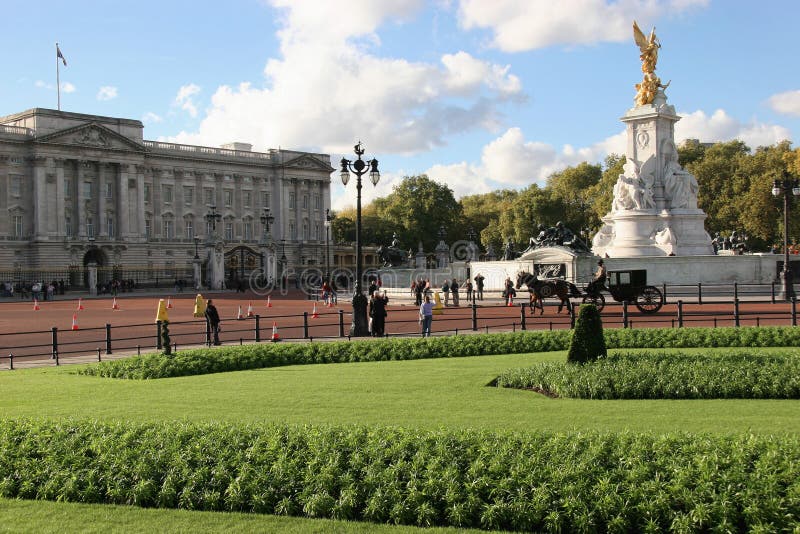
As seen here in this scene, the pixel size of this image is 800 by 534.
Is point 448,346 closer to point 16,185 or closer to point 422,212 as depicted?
point 16,185

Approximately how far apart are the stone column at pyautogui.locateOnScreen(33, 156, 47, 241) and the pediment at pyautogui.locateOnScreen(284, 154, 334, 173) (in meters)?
33.4

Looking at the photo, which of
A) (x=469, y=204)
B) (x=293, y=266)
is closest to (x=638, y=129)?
(x=293, y=266)

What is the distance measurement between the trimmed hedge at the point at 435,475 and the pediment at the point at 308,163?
346ft

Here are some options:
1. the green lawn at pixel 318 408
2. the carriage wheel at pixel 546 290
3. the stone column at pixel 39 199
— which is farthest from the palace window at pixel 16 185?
the green lawn at pixel 318 408

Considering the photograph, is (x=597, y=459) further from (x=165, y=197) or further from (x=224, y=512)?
(x=165, y=197)

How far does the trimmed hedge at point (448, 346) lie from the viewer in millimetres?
17922

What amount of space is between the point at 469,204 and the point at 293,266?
142ft

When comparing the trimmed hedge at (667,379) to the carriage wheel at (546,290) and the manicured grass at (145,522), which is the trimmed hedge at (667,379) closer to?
the manicured grass at (145,522)

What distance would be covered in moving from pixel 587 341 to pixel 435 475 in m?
7.17

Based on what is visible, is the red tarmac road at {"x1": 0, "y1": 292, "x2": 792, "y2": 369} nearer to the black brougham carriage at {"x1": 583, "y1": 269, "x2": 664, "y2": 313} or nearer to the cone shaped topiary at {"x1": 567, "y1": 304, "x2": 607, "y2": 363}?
the black brougham carriage at {"x1": 583, "y1": 269, "x2": 664, "y2": 313}

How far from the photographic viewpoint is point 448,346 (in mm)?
19500

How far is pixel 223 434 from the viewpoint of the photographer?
368 inches

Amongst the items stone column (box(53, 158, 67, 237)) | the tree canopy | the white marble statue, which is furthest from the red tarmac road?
stone column (box(53, 158, 67, 237))

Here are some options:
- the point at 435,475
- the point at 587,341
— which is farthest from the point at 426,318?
the point at 435,475
